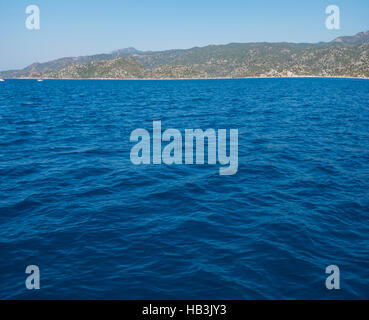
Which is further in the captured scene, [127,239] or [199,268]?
[127,239]

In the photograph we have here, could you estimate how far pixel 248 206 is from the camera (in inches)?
562

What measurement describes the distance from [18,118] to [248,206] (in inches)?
1458

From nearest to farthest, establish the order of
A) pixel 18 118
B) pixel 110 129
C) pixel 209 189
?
pixel 209 189 < pixel 110 129 < pixel 18 118

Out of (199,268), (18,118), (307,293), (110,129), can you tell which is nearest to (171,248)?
(199,268)

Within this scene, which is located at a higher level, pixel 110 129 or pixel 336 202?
pixel 110 129

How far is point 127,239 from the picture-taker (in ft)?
37.2

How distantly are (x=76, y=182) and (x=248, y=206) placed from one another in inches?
386

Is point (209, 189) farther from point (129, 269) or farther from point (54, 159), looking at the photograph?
point (54, 159)

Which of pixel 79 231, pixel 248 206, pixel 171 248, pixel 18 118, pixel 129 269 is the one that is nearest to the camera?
pixel 129 269
